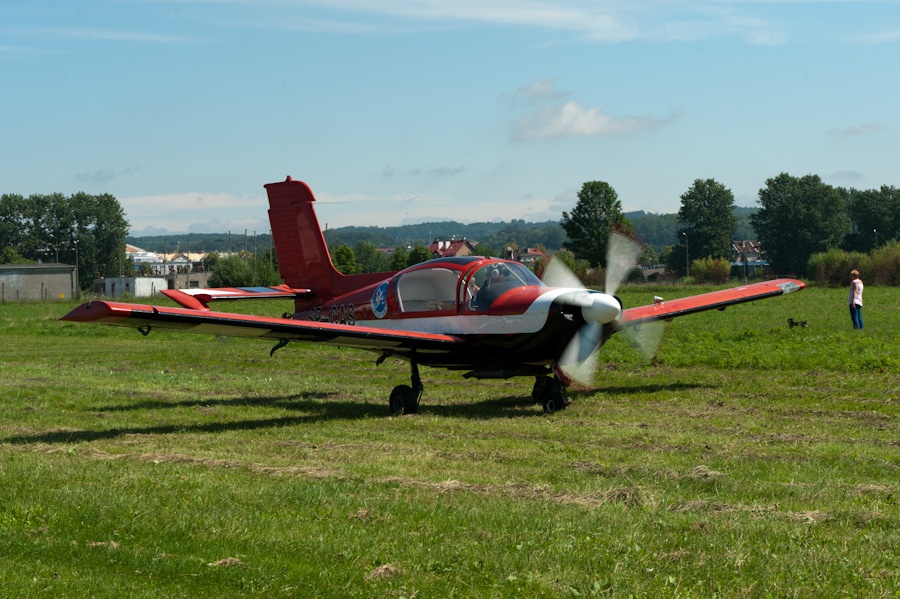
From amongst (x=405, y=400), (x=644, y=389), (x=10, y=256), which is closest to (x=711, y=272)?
(x=644, y=389)

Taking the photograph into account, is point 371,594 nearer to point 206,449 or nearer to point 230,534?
point 230,534

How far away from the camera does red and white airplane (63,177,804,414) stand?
13.8 meters

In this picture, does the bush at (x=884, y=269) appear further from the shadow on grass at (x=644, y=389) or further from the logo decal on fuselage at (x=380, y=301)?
the logo decal on fuselage at (x=380, y=301)

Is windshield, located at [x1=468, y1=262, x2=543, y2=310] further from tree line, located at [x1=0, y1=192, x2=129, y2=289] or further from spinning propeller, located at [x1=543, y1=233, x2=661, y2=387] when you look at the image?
tree line, located at [x1=0, y1=192, x2=129, y2=289]

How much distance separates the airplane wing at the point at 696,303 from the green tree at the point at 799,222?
118 metres

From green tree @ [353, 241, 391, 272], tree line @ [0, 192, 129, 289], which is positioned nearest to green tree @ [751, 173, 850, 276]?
green tree @ [353, 241, 391, 272]

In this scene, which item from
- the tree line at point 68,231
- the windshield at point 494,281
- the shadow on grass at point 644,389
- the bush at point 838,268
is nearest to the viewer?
the windshield at point 494,281

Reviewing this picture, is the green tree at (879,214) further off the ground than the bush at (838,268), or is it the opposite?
the green tree at (879,214)

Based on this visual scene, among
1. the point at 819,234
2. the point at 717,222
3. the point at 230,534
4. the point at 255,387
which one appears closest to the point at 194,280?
the point at 717,222

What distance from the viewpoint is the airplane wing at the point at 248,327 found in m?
11.3

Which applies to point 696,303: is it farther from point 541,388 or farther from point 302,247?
point 302,247

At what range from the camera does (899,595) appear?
5523 millimetres

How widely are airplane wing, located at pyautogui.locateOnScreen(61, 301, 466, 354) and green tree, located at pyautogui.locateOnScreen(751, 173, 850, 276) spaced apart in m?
123

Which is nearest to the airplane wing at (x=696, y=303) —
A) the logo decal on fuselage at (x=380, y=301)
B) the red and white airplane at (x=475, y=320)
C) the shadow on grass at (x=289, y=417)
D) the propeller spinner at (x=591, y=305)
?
the red and white airplane at (x=475, y=320)
